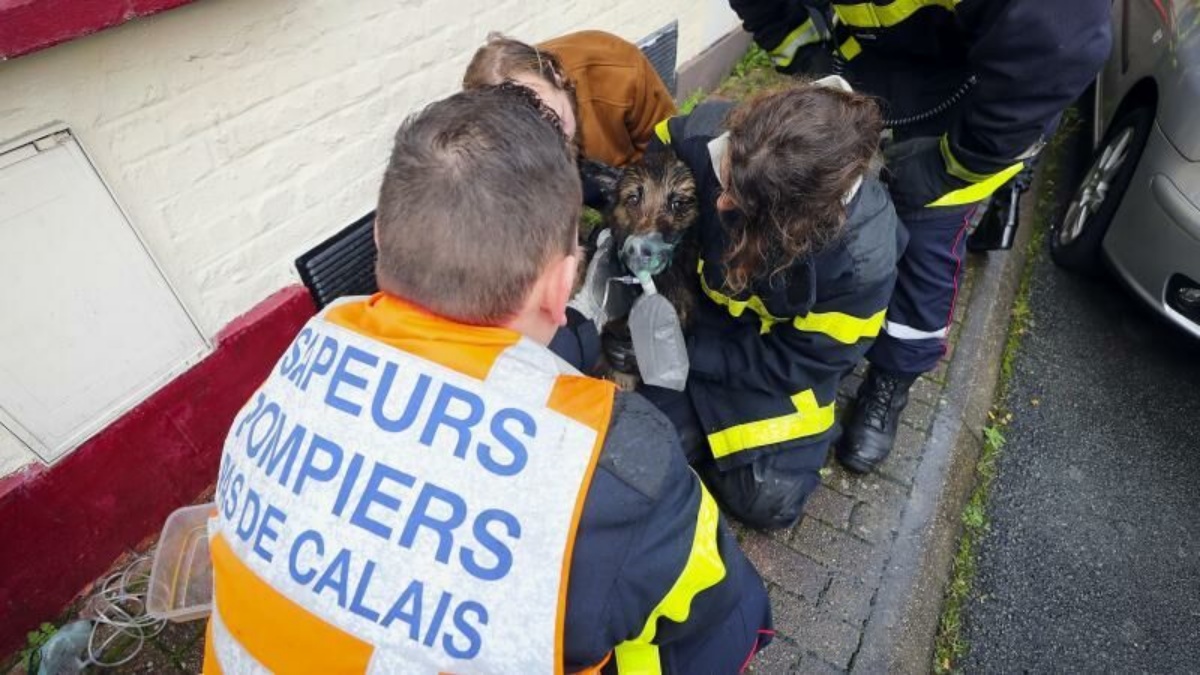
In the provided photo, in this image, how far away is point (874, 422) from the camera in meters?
2.52

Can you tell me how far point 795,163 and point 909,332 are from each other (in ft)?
3.52

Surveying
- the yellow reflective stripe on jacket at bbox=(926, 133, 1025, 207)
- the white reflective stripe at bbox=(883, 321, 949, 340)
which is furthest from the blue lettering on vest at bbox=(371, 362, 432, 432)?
the white reflective stripe at bbox=(883, 321, 949, 340)

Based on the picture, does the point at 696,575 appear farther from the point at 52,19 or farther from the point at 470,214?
the point at 52,19

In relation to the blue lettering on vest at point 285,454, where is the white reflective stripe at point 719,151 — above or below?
below

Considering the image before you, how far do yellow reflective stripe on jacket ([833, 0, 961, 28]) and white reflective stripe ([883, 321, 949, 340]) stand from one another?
1031 millimetres

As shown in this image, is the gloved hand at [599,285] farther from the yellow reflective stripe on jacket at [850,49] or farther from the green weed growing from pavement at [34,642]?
the green weed growing from pavement at [34,642]

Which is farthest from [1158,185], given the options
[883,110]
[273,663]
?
[273,663]

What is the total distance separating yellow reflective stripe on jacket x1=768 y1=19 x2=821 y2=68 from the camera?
8.72 ft

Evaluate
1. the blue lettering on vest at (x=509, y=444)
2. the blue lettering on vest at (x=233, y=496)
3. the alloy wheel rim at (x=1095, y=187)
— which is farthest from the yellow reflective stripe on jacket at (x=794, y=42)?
the blue lettering on vest at (x=233, y=496)

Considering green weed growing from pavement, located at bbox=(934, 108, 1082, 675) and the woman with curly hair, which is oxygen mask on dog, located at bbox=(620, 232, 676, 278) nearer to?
the woman with curly hair

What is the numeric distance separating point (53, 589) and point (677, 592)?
1.91 m

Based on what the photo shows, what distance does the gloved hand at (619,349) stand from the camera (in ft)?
7.77

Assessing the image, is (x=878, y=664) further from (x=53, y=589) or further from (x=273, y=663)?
(x=53, y=589)

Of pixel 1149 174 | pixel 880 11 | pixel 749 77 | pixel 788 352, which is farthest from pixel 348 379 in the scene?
pixel 749 77
